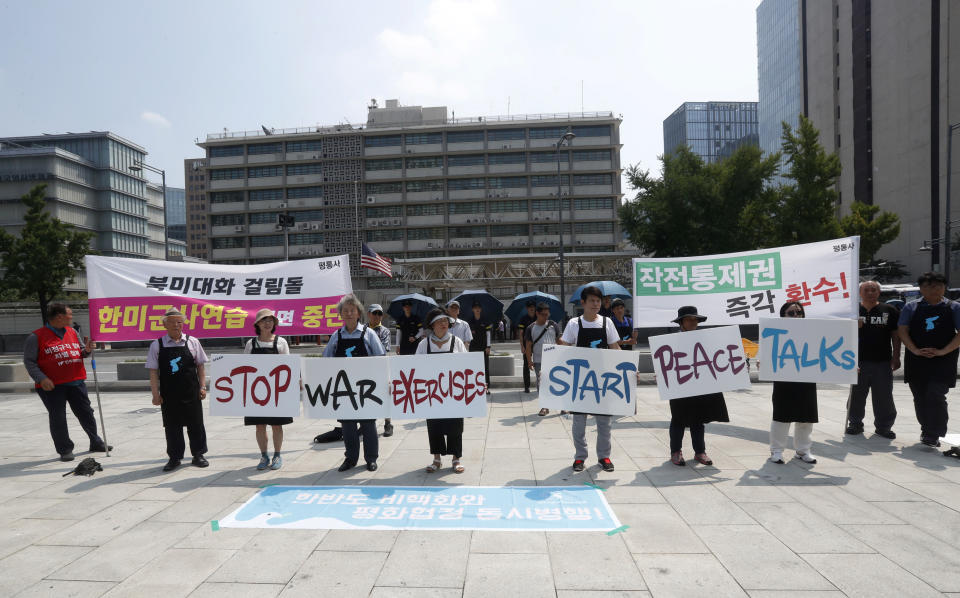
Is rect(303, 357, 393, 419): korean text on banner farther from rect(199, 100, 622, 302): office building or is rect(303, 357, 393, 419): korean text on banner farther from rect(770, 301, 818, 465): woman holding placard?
rect(199, 100, 622, 302): office building

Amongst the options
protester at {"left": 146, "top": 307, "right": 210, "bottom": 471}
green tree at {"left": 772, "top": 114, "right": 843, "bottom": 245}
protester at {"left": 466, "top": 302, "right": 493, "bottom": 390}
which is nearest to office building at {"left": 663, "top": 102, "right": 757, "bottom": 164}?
green tree at {"left": 772, "top": 114, "right": 843, "bottom": 245}

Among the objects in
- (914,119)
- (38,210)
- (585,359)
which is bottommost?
(585,359)

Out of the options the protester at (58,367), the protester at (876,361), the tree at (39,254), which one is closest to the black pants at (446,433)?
the protester at (58,367)

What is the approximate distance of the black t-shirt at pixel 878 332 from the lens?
23.0 feet

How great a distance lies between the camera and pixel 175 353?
625 centimetres

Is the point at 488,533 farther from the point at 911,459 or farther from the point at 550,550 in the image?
the point at 911,459

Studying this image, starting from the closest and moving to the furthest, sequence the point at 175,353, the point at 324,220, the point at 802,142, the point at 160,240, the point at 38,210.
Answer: the point at 175,353
the point at 802,142
the point at 38,210
the point at 324,220
the point at 160,240

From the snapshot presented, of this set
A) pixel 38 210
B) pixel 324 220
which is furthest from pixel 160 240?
pixel 38 210

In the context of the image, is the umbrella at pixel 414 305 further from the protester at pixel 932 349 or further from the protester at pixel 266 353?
the protester at pixel 932 349

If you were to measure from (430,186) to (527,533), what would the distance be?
6143 cm

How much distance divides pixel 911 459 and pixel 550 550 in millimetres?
4770

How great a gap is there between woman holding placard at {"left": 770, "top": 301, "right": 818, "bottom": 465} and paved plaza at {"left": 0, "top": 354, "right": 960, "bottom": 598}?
0.69ft

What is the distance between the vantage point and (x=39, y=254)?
32.8 metres

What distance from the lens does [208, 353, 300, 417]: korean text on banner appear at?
20.2 ft
